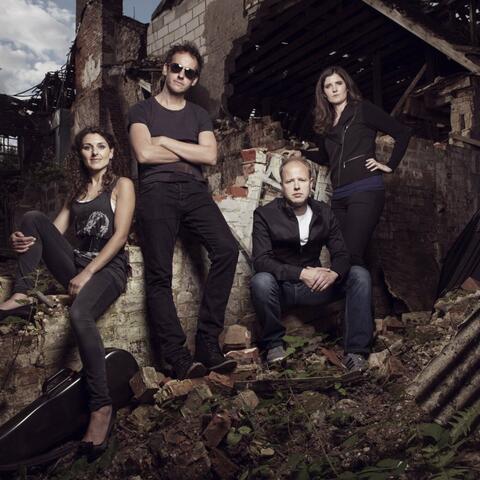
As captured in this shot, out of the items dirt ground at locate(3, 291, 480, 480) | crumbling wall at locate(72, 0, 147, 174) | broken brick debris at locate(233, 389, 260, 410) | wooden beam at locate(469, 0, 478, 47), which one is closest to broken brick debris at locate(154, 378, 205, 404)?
dirt ground at locate(3, 291, 480, 480)

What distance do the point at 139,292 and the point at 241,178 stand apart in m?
1.43

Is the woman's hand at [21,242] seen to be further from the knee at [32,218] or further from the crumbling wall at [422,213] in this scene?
the crumbling wall at [422,213]

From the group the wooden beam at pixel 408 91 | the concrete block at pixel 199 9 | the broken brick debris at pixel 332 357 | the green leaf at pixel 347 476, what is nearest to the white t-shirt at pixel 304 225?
the broken brick debris at pixel 332 357

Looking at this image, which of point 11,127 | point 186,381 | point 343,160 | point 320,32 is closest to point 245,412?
point 186,381

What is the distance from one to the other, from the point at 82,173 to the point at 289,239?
1501mm

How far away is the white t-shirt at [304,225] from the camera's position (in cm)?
380

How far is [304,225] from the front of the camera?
3822 mm

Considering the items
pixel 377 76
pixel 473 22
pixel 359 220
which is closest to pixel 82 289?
pixel 359 220

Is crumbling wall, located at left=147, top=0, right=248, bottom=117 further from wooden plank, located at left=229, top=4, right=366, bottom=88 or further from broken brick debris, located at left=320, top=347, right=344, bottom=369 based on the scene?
broken brick debris, located at left=320, top=347, right=344, bottom=369

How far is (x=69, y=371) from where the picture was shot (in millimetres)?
3172

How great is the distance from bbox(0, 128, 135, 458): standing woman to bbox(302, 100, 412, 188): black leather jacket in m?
1.69

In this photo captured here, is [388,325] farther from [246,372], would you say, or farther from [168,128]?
[168,128]

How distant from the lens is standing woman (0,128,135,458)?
303cm

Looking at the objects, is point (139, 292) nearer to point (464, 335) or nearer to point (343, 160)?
point (343, 160)
